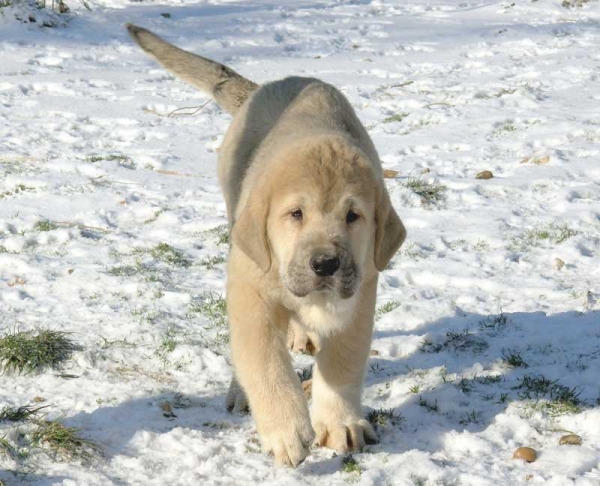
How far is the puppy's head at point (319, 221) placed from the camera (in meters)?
3.42

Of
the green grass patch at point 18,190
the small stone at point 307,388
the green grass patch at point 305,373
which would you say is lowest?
the green grass patch at point 305,373

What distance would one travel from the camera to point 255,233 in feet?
11.9

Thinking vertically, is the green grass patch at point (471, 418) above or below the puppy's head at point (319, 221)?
below

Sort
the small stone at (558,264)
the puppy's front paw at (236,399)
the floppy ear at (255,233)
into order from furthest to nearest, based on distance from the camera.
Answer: the small stone at (558,264), the puppy's front paw at (236,399), the floppy ear at (255,233)

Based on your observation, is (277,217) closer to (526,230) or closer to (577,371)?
(577,371)

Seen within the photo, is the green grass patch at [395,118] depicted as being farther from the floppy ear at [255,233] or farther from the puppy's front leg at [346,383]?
the floppy ear at [255,233]

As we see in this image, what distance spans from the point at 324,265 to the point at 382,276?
2.47 m

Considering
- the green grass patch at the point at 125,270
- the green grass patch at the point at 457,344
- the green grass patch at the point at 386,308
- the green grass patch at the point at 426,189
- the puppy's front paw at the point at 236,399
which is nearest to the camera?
the puppy's front paw at the point at 236,399

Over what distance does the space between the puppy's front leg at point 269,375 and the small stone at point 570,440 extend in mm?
1066

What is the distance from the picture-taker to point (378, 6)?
15.6 m

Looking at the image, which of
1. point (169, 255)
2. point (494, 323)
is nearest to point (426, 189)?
point (169, 255)

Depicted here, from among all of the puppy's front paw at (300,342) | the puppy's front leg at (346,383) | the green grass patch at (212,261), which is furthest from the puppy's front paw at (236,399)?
the green grass patch at (212,261)

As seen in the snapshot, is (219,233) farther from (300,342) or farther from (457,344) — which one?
(457,344)

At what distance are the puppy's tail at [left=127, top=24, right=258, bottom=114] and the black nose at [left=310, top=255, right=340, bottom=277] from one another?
8.40 ft
